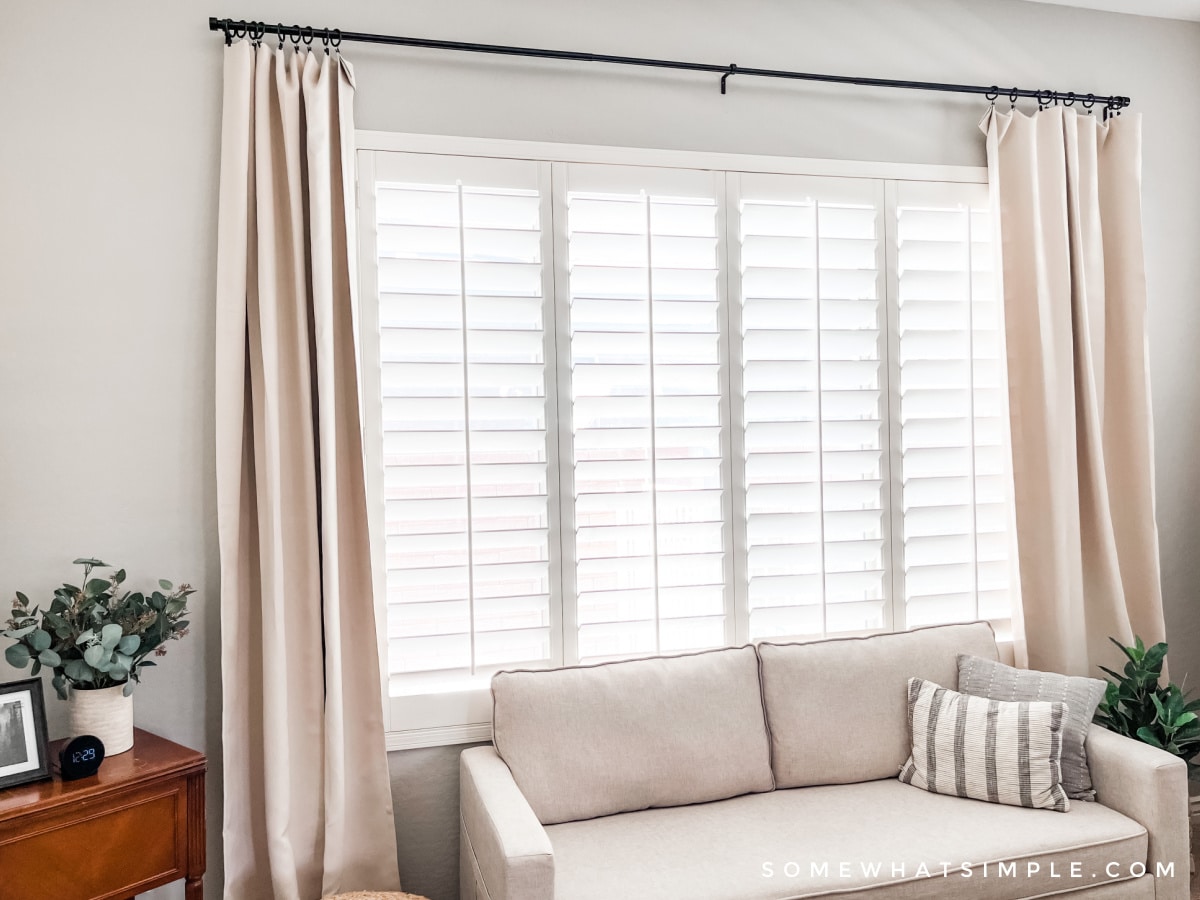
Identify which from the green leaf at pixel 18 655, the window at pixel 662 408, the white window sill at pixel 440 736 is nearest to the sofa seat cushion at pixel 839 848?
the white window sill at pixel 440 736

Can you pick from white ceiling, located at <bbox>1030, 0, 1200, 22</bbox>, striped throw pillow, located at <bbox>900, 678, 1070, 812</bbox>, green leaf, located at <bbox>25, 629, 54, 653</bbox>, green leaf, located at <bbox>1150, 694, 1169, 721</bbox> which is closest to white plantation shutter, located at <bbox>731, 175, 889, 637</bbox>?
striped throw pillow, located at <bbox>900, 678, 1070, 812</bbox>

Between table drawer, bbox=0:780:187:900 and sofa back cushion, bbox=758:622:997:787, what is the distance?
1548 mm

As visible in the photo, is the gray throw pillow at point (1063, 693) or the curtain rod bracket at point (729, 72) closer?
the gray throw pillow at point (1063, 693)

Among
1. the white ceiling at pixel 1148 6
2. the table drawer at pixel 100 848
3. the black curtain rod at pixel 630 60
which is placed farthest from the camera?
the white ceiling at pixel 1148 6

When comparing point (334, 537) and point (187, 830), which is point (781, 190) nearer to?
point (334, 537)

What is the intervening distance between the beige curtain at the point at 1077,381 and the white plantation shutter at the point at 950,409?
0.24ft

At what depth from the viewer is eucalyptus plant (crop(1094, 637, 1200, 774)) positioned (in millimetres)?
2418

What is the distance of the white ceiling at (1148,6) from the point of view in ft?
9.39

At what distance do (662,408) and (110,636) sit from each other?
5.02ft

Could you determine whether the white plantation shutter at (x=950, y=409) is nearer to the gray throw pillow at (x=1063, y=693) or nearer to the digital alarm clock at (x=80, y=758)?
the gray throw pillow at (x=1063, y=693)

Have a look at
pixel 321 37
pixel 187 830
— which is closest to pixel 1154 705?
pixel 187 830

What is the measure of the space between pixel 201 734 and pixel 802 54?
2670 mm

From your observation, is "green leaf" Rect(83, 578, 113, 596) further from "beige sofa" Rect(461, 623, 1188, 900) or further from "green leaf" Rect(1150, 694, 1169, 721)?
"green leaf" Rect(1150, 694, 1169, 721)

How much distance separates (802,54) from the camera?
8.70 feet
